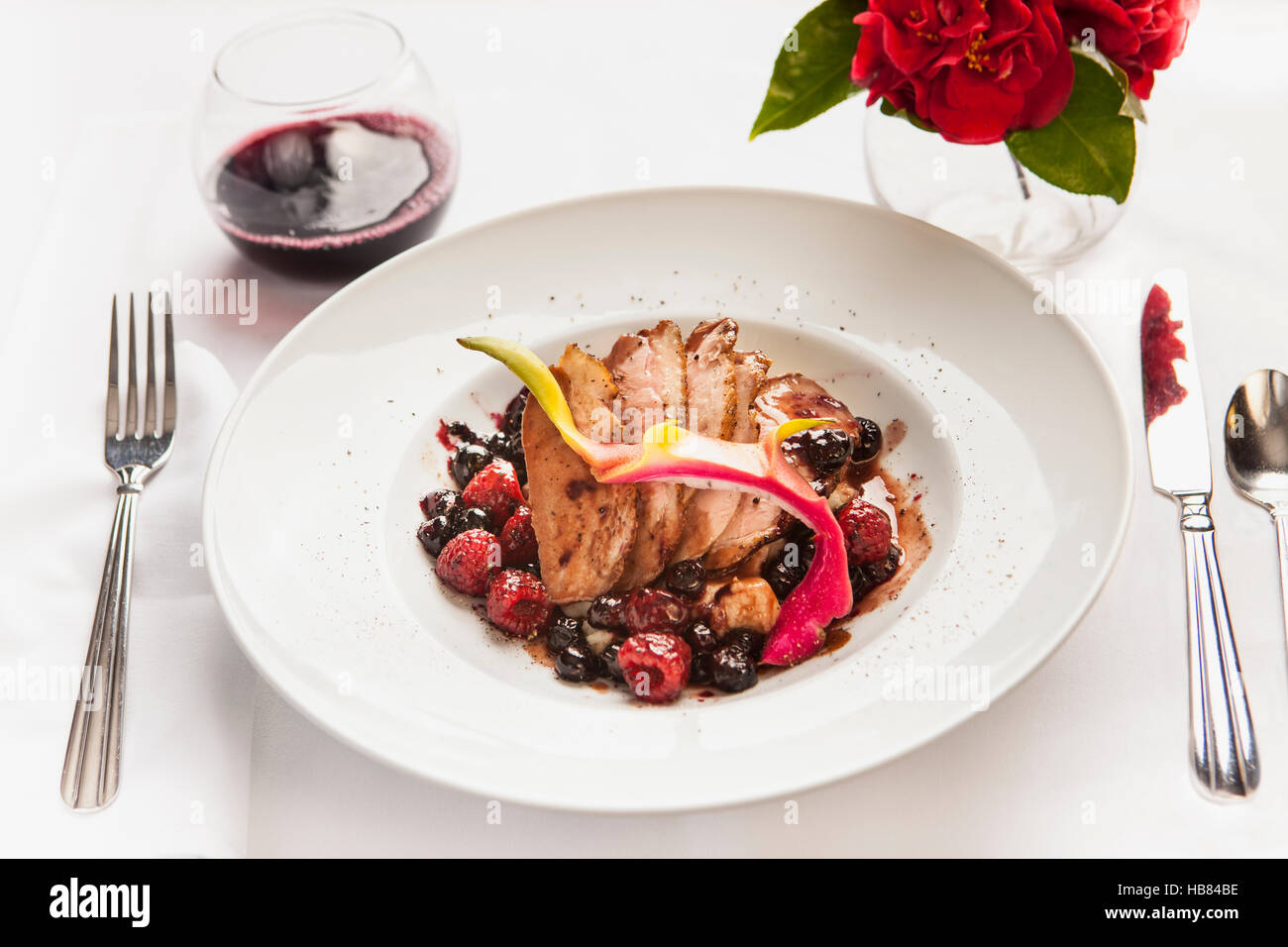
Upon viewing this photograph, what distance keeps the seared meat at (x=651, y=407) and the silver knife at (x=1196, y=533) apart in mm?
812

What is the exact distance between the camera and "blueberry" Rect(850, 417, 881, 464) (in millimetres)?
1914

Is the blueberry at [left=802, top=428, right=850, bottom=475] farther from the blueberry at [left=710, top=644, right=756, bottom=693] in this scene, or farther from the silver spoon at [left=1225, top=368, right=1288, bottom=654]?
the silver spoon at [left=1225, top=368, right=1288, bottom=654]

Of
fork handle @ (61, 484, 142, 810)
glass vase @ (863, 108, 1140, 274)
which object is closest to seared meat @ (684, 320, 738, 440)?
glass vase @ (863, 108, 1140, 274)

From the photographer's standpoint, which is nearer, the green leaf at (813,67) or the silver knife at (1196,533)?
the silver knife at (1196,533)

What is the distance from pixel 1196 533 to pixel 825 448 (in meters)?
0.60

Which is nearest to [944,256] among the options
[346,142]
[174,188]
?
[346,142]

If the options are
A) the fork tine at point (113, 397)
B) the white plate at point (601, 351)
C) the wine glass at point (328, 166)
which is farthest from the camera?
the wine glass at point (328, 166)

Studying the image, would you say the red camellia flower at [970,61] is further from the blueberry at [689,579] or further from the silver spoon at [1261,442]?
the blueberry at [689,579]

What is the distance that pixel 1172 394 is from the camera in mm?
1927

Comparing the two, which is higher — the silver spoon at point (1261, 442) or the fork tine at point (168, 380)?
the fork tine at point (168, 380)

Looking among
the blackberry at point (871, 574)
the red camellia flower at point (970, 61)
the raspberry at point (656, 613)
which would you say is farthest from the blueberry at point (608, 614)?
the red camellia flower at point (970, 61)

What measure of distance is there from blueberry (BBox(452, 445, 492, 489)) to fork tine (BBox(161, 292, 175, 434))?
575 millimetres

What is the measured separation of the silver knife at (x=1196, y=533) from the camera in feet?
4.86

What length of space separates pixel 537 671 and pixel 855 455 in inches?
27.4
